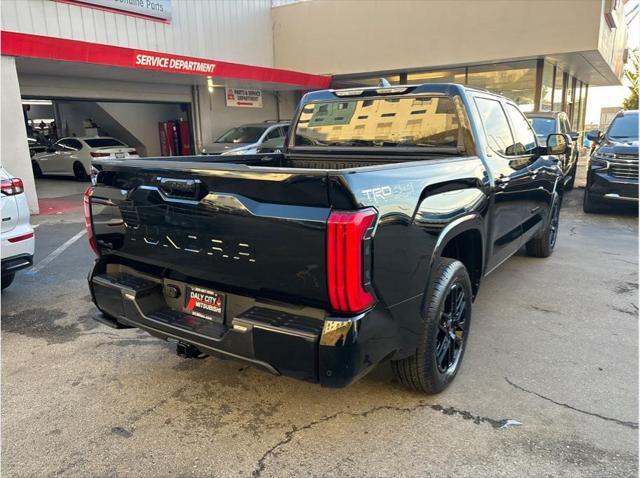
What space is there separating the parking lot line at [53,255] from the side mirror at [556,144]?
6227 millimetres

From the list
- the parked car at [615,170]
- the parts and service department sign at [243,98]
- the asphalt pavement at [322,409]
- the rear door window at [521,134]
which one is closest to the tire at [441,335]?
the asphalt pavement at [322,409]

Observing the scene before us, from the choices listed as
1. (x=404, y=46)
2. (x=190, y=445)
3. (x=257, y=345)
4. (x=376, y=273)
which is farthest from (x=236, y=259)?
(x=404, y=46)

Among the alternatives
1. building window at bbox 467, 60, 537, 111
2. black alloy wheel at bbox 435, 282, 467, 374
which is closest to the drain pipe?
building window at bbox 467, 60, 537, 111

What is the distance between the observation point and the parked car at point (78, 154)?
15484 mm

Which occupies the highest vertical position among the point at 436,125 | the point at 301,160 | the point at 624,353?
the point at 436,125

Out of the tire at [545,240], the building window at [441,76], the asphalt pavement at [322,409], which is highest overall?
the building window at [441,76]

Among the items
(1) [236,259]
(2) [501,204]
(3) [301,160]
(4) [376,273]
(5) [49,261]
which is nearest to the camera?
(4) [376,273]

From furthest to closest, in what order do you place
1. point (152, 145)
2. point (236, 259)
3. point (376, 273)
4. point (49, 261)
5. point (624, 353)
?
point (152, 145), point (49, 261), point (624, 353), point (236, 259), point (376, 273)

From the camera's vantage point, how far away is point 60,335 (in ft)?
14.0

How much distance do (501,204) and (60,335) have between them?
394 centimetres

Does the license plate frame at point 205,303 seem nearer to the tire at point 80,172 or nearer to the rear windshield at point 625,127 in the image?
the rear windshield at point 625,127

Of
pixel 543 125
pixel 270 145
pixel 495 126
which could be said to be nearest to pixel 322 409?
pixel 495 126

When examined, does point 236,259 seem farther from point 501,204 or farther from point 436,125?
point 501,204

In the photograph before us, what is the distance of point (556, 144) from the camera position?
5.41 meters
